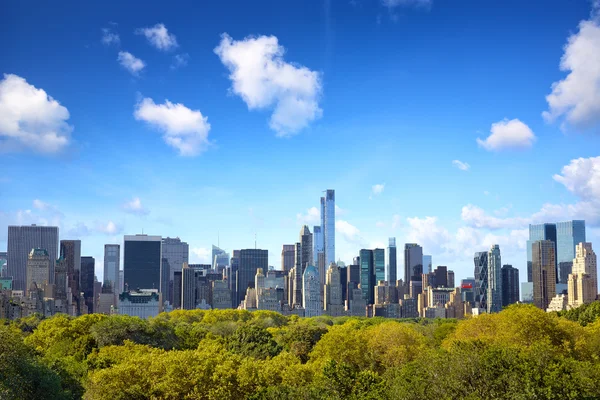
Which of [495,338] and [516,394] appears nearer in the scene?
[516,394]

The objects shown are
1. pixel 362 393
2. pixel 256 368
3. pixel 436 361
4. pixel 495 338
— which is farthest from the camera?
pixel 495 338

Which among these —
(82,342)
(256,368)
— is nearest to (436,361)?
(256,368)

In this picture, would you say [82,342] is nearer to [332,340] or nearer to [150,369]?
[332,340]

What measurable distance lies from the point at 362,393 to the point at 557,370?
1365 centimetres

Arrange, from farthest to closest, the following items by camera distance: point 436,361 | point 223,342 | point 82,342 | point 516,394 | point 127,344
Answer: point 223,342 → point 82,342 → point 127,344 → point 436,361 → point 516,394

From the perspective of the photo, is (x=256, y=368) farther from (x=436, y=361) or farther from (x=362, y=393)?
(x=436, y=361)

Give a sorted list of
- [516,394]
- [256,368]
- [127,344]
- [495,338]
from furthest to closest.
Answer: [127,344] → [495,338] → [256,368] → [516,394]

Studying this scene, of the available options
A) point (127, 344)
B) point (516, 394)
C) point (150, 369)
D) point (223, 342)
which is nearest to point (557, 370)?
point (516, 394)

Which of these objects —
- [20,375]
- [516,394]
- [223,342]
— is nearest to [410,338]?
[223,342]

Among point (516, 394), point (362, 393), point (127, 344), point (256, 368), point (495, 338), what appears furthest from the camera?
point (127, 344)

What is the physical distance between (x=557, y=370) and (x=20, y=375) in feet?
117

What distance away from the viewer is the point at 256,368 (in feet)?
159

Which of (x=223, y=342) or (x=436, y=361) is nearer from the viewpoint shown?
(x=436, y=361)

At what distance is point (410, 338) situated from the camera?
7512 cm
